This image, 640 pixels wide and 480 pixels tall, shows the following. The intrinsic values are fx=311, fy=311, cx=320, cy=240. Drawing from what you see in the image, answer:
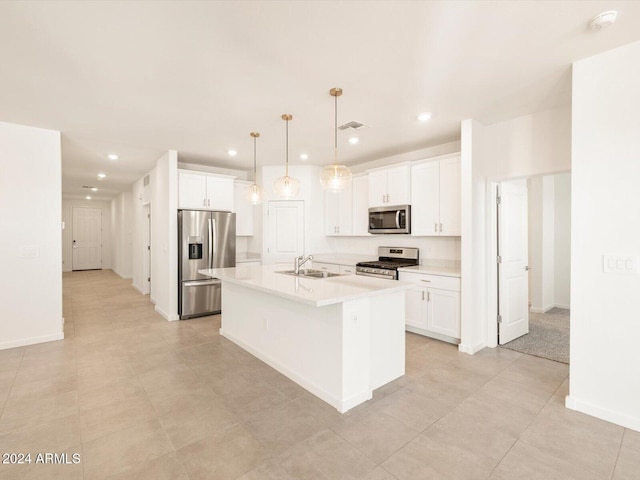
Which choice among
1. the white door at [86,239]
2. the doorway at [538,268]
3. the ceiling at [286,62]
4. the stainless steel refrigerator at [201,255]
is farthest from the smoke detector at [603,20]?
the white door at [86,239]

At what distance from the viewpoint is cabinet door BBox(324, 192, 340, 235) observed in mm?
5891

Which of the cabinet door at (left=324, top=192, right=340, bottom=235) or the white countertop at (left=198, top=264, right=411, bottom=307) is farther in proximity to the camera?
the cabinet door at (left=324, top=192, right=340, bottom=235)

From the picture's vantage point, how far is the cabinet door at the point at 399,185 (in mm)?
4641

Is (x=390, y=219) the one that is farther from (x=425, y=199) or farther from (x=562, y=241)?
(x=562, y=241)

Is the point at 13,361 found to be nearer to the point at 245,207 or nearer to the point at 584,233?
the point at 245,207

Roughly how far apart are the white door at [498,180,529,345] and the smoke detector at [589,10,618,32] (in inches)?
83.1

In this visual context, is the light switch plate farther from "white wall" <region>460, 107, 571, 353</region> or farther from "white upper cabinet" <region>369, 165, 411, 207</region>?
"white upper cabinet" <region>369, 165, 411, 207</region>

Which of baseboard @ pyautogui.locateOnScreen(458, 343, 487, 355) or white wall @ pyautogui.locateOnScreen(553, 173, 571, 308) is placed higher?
white wall @ pyautogui.locateOnScreen(553, 173, 571, 308)

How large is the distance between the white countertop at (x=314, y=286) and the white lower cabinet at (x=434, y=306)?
1.13 m

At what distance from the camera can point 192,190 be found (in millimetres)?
5223

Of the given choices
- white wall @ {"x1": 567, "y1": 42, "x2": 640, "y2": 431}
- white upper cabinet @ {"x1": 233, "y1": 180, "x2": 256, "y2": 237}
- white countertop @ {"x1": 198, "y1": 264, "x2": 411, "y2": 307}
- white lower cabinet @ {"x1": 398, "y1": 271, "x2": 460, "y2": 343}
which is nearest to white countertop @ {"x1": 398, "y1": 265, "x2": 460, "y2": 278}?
white lower cabinet @ {"x1": 398, "y1": 271, "x2": 460, "y2": 343}

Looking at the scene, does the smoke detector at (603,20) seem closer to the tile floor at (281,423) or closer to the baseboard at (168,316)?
the tile floor at (281,423)

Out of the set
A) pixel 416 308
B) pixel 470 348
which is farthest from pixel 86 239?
pixel 470 348

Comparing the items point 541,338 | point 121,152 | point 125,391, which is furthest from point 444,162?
point 121,152
